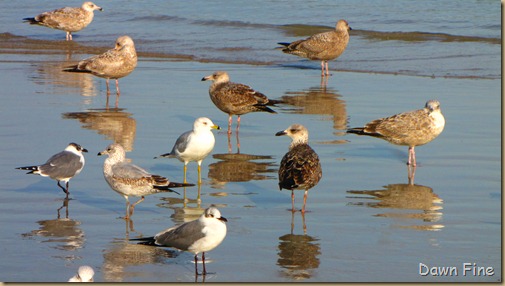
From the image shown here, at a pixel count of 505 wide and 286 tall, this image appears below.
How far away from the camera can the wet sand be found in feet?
24.8

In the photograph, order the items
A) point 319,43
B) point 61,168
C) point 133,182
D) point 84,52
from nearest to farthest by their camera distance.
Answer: point 133,182, point 61,168, point 319,43, point 84,52

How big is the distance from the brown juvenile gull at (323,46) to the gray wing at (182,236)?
36.3 ft

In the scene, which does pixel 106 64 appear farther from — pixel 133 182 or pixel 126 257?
pixel 126 257

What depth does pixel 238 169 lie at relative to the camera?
35.2 ft

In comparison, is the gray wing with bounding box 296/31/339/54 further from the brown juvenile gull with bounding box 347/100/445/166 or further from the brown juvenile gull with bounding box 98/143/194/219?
the brown juvenile gull with bounding box 98/143/194/219

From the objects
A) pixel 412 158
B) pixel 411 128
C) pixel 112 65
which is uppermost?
pixel 112 65

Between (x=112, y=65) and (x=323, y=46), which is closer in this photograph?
(x=112, y=65)

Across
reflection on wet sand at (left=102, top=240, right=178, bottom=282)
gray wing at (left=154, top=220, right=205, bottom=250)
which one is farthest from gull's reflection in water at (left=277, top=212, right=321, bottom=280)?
reflection on wet sand at (left=102, top=240, right=178, bottom=282)

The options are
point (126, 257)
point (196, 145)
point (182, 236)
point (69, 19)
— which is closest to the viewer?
point (182, 236)

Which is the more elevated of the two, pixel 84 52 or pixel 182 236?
pixel 84 52

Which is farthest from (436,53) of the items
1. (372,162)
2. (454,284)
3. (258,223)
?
(454,284)

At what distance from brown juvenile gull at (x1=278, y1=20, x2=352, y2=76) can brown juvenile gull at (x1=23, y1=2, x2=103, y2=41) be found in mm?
6366

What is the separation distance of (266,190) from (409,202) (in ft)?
4.74

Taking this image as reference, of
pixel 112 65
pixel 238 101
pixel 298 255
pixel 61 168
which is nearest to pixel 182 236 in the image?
pixel 298 255
